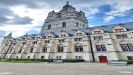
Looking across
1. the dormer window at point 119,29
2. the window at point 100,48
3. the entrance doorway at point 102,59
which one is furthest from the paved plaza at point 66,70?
the dormer window at point 119,29

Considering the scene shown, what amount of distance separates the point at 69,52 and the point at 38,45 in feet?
52.1

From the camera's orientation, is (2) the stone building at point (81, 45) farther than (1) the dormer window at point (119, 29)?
No

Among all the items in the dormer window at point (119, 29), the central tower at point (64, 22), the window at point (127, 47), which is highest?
the central tower at point (64, 22)

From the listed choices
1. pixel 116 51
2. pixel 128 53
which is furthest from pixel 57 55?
pixel 128 53

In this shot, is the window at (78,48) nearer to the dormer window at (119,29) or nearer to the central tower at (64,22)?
the dormer window at (119,29)

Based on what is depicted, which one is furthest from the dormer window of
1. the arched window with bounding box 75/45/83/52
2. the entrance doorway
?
the arched window with bounding box 75/45/83/52

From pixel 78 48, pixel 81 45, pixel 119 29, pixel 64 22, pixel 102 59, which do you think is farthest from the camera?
pixel 64 22

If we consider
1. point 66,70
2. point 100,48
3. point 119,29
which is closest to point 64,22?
point 100,48

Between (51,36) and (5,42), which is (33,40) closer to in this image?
(51,36)

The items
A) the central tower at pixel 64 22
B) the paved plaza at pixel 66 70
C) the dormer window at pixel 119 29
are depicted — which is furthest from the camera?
the central tower at pixel 64 22

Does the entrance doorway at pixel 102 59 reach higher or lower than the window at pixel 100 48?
lower

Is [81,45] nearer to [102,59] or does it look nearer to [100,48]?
[100,48]

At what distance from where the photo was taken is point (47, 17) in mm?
74688

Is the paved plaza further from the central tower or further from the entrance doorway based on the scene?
the central tower
